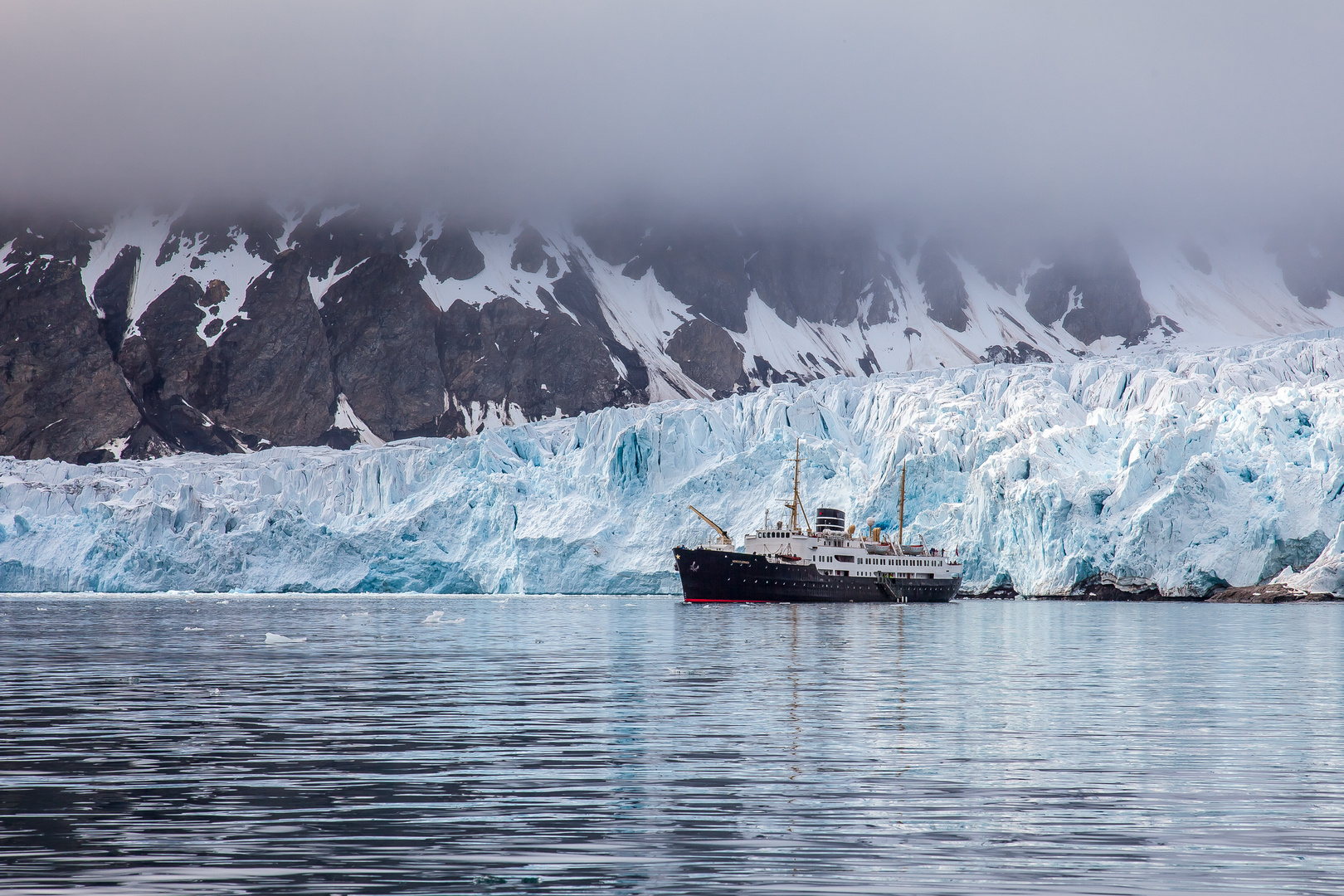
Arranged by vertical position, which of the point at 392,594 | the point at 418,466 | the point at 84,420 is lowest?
the point at 392,594

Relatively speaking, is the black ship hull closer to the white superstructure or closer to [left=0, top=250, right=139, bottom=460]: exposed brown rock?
the white superstructure

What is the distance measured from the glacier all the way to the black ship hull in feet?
9.00

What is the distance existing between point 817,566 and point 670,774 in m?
52.0

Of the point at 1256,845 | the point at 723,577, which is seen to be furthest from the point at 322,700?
the point at 723,577

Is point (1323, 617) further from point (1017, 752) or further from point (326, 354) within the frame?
point (326, 354)

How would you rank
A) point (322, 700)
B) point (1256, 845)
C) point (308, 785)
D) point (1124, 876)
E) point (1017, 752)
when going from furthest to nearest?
point (322, 700) → point (1017, 752) → point (308, 785) → point (1256, 845) → point (1124, 876)

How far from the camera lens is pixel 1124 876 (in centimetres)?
705

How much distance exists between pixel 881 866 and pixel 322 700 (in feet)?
36.3

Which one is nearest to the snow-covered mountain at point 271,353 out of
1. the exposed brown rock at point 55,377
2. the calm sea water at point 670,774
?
the exposed brown rock at point 55,377

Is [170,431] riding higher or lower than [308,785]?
higher

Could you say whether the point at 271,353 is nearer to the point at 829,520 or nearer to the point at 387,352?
the point at 387,352

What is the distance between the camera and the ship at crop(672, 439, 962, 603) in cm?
5922

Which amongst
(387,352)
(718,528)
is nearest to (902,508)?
(718,528)

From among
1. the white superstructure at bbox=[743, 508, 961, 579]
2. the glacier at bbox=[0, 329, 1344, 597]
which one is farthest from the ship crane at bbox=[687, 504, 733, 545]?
the white superstructure at bbox=[743, 508, 961, 579]
